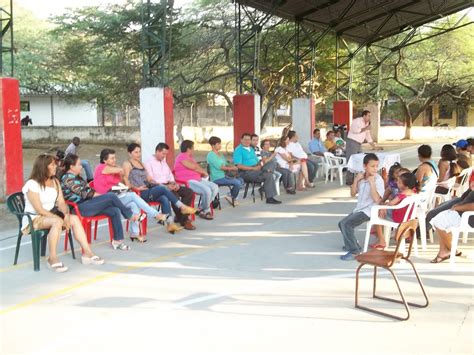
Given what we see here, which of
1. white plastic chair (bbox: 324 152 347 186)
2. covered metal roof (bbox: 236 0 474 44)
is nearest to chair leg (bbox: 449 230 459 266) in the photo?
white plastic chair (bbox: 324 152 347 186)

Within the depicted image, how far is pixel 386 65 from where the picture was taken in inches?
1231

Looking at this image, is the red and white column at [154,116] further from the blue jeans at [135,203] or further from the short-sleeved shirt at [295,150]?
the blue jeans at [135,203]

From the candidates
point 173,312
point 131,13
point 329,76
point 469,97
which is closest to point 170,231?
point 173,312

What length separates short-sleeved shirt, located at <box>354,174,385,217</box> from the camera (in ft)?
22.3

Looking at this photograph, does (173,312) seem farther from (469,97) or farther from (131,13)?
(469,97)

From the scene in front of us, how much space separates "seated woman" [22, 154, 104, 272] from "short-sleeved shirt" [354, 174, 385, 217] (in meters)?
3.03

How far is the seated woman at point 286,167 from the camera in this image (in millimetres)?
11719

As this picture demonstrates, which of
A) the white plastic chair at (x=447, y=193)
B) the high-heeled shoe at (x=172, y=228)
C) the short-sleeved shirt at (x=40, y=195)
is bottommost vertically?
the high-heeled shoe at (x=172, y=228)

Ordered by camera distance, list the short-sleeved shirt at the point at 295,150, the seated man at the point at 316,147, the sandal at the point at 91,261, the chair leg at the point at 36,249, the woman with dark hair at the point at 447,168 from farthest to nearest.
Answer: the seated man at the point at 316,147
the short-sleeved shirt at the point at 295,150
the woman with dark hair at the point at 447,168
the sandal at the point at 91,261
the chair leg at the point at 36,249

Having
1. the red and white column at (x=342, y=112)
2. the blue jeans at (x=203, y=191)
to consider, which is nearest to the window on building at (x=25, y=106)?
the red and white column at (x=342, y=112)

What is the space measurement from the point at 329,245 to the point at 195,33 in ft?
55.0

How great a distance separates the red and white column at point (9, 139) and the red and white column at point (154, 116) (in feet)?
8.90

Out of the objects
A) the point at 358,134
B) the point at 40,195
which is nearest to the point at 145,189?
the point at 40,195

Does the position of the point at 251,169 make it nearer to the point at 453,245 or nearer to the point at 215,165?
the point at 215,165
